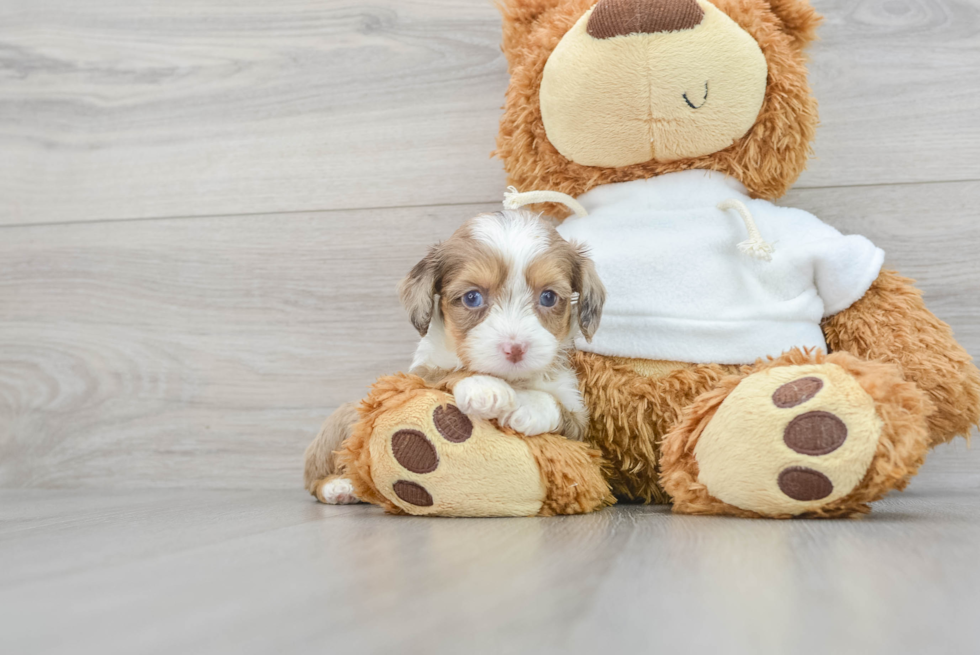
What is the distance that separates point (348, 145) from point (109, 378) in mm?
724

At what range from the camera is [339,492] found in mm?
1224

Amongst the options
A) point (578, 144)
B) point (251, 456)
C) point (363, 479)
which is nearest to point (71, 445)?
point (251, 456)

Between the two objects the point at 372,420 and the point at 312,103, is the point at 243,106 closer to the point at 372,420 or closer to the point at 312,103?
the point at 312,103

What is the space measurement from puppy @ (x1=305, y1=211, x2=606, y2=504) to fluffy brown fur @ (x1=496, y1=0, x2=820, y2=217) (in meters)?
0.17

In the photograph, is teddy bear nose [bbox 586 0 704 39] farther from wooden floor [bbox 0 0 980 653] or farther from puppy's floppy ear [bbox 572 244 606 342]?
wooden floor [bbox 0 0 980 653]

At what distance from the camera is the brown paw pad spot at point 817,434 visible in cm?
86

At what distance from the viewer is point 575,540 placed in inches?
30.5

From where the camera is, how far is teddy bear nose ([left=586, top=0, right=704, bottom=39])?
1.08 metres

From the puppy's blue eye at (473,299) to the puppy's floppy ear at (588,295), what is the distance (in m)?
0.15

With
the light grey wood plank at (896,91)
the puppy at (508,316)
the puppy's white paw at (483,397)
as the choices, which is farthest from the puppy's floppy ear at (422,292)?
the light grey wood plank at (896,91)

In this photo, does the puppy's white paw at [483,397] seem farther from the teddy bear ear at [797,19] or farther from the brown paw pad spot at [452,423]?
the teddy bear ear at [797,19]

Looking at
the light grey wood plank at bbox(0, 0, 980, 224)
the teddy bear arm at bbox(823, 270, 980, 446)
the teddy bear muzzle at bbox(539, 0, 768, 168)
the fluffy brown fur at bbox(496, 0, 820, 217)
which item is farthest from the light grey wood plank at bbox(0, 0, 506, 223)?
the teddy bear arm at bbox(823, 270, 980, 446)

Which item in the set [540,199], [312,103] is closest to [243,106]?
[312,103]

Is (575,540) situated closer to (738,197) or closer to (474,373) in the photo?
(474,373)
